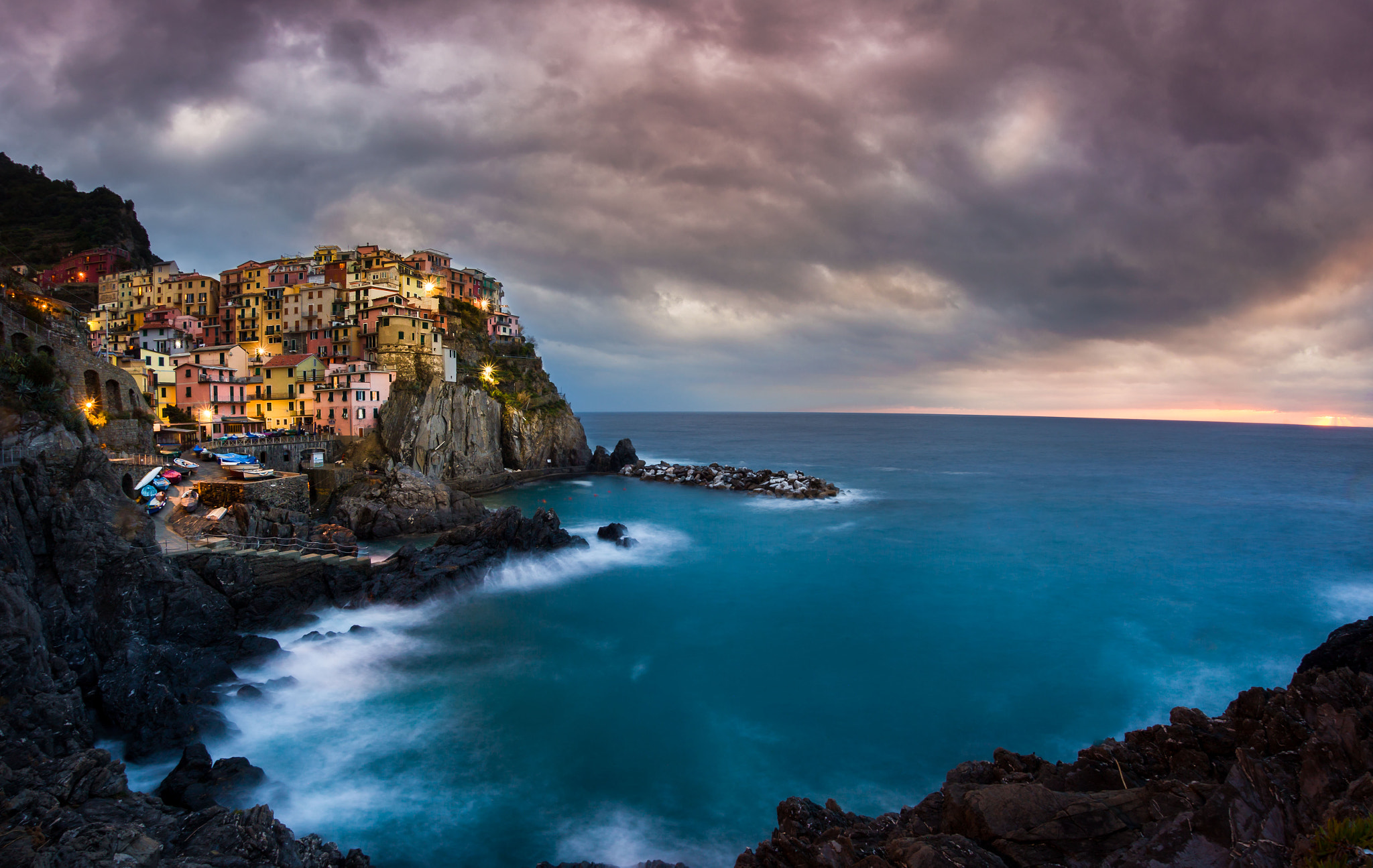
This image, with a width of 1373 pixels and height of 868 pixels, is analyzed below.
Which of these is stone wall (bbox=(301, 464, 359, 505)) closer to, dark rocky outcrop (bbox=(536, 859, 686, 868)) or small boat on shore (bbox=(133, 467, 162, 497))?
small boat on shore (bbox=(133, 467, 162, 497))

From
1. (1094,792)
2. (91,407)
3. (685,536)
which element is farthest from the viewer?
(685,536)

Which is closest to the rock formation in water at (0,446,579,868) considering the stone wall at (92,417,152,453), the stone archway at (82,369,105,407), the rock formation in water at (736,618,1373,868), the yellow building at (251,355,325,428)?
the rock formation in water at (736,618,1373,868)

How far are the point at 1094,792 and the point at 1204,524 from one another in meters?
52.8

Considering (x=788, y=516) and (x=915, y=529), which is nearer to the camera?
(x=915, y=529)

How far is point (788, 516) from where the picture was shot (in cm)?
4975

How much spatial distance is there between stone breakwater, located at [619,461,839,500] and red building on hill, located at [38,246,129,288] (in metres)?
70.3

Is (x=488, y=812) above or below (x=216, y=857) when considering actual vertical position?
below

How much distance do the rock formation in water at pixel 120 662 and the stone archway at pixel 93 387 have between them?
62.6 ft

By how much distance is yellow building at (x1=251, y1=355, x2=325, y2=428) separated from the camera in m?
54.0

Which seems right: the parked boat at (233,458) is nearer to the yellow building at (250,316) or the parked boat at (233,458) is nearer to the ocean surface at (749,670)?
the ocean surface at (749,670)

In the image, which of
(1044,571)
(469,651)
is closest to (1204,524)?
(1044,571)

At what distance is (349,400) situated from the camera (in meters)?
52.5

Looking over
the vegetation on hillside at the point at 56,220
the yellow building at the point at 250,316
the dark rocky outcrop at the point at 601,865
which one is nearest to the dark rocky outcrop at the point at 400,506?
the dark rocky outcrop at the point at 601,865

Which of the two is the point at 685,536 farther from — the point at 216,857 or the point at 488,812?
the point at 216,857
